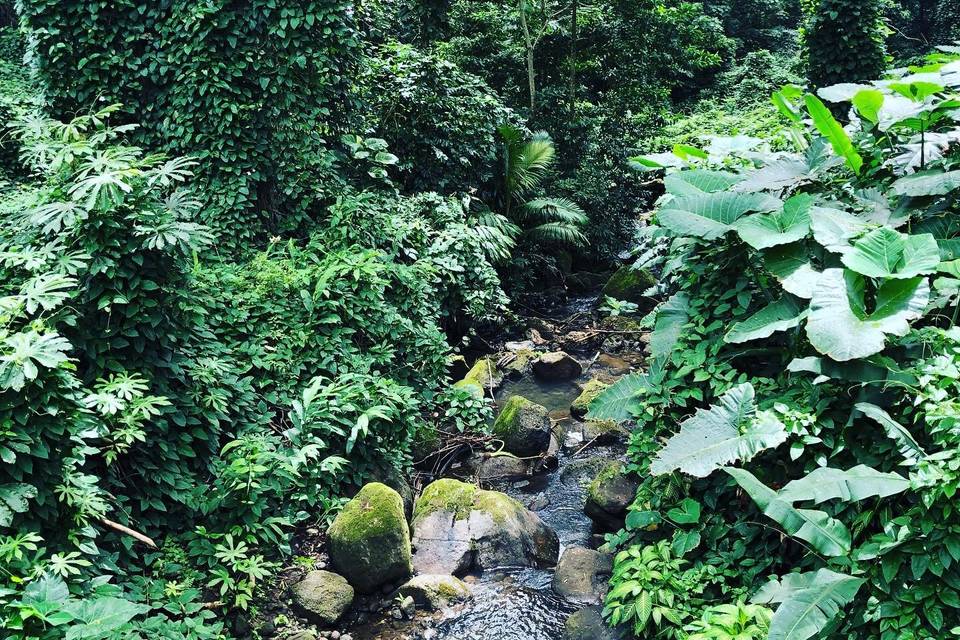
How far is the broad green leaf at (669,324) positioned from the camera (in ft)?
16.5

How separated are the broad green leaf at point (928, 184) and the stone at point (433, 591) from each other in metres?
4.40

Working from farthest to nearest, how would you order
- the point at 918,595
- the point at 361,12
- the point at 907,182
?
the point at 361,12 < the point at 907,182 < the point at 918,595

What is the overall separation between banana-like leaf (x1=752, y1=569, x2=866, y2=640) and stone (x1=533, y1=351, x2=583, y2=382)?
603 centimetres

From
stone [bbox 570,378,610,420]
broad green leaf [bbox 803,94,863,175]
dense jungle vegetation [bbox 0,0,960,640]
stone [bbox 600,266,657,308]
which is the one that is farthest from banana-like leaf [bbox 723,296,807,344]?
stone [bbox 600,266,657,308]

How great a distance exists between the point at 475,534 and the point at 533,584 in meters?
0.66

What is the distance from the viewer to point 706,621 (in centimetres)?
377

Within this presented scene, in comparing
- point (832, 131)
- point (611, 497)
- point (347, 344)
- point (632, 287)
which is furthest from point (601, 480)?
point (632, 287)

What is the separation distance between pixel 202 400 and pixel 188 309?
74cm

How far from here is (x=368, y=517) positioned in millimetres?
5281

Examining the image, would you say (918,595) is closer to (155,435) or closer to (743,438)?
(743,438)

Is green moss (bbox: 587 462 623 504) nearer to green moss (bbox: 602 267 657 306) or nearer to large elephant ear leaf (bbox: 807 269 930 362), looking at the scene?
large elephant ear leaf (bbox: 807 269 930 362)

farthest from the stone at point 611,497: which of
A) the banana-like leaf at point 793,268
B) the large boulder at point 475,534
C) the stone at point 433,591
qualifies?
the banana-like leaf at point 793,268

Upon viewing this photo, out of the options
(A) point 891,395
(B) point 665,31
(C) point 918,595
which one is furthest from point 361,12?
(B) point 665,31

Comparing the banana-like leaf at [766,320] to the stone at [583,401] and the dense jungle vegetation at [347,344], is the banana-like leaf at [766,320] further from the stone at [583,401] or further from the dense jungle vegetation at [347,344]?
the stone at [583,401]
